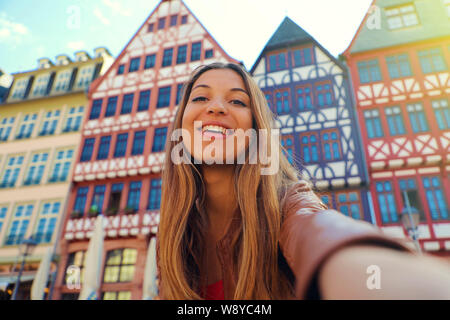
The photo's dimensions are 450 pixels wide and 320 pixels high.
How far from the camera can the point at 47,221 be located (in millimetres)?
15016

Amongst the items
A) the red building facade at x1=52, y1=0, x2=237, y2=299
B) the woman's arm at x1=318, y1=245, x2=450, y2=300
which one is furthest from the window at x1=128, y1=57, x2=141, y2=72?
the woman's arm at x1=318, y1=245, x2=450, y2=300

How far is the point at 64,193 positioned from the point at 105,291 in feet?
19.0

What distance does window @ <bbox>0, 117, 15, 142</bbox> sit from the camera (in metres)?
18.5

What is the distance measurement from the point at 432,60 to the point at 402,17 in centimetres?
281

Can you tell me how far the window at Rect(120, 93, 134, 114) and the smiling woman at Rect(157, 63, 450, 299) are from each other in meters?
15.7

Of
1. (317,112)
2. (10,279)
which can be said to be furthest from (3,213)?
(317,112)

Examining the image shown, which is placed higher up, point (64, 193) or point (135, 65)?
point (135, 65)

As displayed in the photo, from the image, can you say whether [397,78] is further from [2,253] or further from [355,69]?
[2,253]

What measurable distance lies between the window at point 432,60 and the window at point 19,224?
2116cm

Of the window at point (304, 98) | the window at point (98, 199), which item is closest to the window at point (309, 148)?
the window at point (304, 98)

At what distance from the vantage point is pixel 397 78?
13141mm

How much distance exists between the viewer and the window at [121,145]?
15430mm

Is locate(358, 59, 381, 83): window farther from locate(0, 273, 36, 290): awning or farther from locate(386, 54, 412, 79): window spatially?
locate(0, 273, 36, 290): awning

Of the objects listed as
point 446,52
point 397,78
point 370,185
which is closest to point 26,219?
point 370,185
